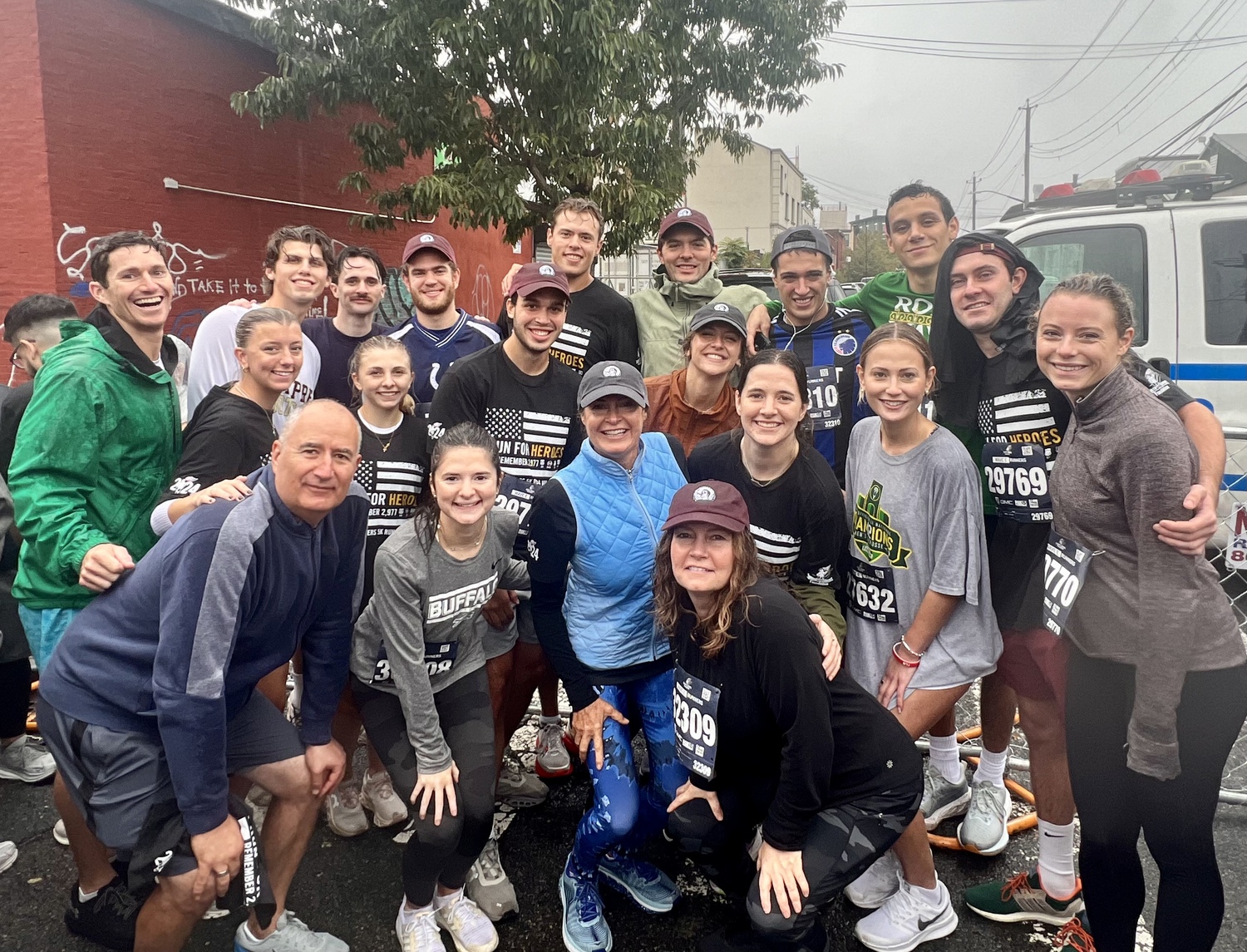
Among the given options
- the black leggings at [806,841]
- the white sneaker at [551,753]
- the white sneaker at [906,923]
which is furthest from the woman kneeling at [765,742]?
the white sneaker at [551,753]

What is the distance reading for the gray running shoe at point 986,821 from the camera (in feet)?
9.91

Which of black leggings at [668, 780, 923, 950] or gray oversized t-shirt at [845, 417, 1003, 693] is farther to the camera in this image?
gray oversized t-shirt at [845, 417, 1003, 693]

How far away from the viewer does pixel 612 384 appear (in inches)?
107

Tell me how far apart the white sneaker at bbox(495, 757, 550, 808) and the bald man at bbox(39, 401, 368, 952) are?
1073 mm

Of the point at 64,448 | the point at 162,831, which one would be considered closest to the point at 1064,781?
the point at 162,831

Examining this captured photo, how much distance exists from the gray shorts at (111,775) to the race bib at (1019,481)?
278 cm

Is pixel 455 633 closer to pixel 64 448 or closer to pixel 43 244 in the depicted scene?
pixel 64 448

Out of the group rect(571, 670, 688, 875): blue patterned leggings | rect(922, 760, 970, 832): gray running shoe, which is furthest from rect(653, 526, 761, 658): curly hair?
rect(922, 760, 970, 832): gray running shoe

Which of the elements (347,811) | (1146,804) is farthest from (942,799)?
(347,811)

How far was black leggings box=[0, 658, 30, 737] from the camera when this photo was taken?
3.55 metres

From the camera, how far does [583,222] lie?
12.9 feet

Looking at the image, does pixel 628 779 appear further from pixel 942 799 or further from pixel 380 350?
pixel 380 350

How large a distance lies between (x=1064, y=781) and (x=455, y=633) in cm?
221

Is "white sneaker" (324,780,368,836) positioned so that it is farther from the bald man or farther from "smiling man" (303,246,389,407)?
"smiling man" (303,246,389,407)
